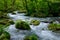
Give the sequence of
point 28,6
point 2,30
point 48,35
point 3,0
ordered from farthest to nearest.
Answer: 1. point 3,0
2. point 28,6
3. point 48,35
4. point 2,30

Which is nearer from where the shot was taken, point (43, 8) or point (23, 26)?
point (23, 26)

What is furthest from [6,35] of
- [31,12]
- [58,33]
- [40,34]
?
[31,12]

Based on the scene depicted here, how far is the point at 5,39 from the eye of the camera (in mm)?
11469

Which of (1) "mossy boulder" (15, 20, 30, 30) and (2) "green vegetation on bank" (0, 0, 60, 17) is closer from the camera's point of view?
(1) "mossy boulder" (15, 20, 30, 30)

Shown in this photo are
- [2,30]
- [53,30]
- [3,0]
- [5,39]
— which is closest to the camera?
[5,39]

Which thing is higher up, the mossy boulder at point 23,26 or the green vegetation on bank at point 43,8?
the mossy boulder at point 23,26

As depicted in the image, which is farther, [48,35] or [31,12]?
[31,12]

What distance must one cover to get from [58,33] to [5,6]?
2249 cm

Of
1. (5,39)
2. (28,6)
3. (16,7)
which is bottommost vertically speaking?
(16,7)

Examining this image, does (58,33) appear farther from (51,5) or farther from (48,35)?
(51,5)

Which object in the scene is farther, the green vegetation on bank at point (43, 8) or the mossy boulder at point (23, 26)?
the green vegetation on bank at point (43, 8)

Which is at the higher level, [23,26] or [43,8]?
[23,26]

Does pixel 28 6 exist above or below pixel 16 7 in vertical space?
above

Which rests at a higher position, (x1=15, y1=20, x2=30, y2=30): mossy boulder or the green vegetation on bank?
(x1=15, y1=20, x2=30, y2=30): mossy boulder
